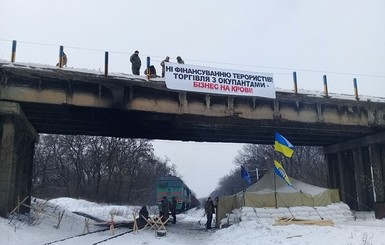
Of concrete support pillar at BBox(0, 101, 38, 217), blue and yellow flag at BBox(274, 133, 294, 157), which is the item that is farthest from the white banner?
concrete support pillar at BBox(0, 101, 38, 217)

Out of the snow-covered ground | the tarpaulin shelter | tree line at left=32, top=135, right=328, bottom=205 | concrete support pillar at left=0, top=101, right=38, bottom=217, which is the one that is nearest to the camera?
the snow-covered ground

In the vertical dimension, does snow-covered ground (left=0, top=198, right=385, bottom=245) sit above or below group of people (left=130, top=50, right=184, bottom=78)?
below

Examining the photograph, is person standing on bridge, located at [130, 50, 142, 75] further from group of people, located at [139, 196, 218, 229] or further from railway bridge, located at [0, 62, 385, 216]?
group of people, located at [139, 196, 218, 229]

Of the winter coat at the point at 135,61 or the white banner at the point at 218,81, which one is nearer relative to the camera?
the white banner at the point at 218,81

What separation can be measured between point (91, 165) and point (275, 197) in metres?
43.3

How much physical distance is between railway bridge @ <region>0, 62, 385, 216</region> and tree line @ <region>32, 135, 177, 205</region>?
31276mm

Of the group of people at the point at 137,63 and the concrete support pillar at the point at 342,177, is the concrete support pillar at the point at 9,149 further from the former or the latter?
the concrete support pillar at the point at 342,177

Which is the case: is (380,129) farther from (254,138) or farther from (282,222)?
(282,222)

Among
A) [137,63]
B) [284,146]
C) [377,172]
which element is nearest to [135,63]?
[137,63]

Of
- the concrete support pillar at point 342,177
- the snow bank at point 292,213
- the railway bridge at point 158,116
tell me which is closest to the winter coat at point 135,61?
the railway bridge at point 158,116

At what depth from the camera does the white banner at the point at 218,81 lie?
2223 centimetres

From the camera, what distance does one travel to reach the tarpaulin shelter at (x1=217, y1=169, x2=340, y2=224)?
23500mm

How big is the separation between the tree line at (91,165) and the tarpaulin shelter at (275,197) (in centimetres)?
3543

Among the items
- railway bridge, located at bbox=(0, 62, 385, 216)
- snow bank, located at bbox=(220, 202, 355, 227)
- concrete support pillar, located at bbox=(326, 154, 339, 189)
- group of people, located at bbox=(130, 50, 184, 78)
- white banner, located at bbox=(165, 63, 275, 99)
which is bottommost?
snow bank, located at bbox=(220, 202, 355, 227)
